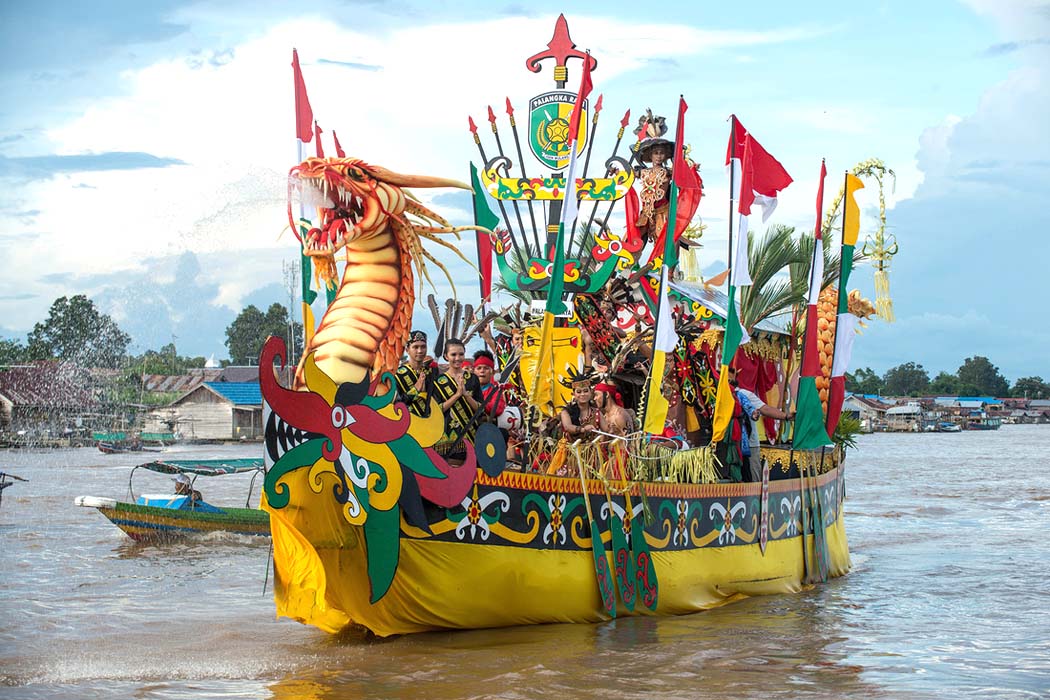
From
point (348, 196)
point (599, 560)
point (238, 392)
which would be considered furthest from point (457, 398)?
point (238, 392)

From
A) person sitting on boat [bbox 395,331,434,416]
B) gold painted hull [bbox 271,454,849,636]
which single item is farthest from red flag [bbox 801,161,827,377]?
person sitting on boat [bbox 395,331,434,416]

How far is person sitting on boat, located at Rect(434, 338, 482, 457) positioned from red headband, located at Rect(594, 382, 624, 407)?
1.56m

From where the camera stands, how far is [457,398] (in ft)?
31.5

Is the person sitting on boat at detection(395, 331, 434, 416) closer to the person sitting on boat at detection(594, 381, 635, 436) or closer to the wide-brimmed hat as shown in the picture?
the person sitting on boat at detection(594, 381, 635, 436)

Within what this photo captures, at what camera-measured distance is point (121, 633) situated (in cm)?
1092

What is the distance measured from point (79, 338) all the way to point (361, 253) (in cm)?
1792

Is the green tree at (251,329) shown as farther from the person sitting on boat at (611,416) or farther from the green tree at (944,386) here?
the green tree at (944,386)

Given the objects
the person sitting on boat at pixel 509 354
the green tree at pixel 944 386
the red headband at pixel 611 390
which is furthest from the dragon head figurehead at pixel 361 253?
the green tree at pixel 944 386

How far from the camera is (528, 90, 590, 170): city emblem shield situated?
12.7m

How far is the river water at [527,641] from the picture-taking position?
8.54m

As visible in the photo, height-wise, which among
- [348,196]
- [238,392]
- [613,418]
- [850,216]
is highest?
[850,216]

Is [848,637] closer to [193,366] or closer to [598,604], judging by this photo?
[598,604]

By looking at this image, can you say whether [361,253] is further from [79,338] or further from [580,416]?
[79,338]

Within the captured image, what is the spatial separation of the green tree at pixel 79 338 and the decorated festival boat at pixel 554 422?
5770 mm
